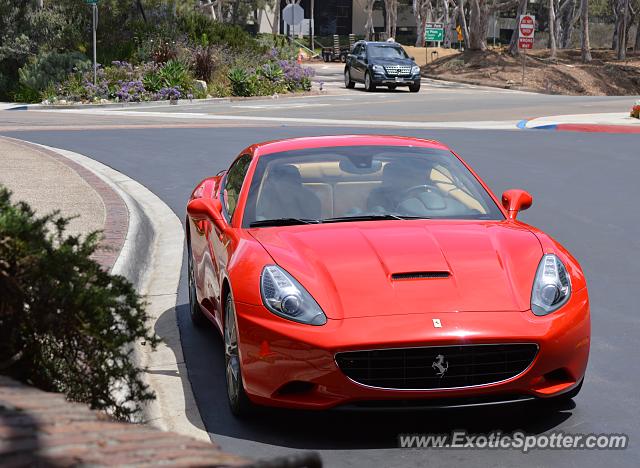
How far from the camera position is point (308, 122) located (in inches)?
1147

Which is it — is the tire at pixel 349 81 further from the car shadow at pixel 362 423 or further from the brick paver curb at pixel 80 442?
the brick paver curb at pixel 80 442

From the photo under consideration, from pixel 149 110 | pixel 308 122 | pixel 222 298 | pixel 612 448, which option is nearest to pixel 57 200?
pixel 222 298

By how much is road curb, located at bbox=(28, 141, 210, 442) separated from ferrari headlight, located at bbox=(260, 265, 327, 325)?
723 mm

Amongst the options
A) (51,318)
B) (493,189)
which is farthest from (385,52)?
(51,318)

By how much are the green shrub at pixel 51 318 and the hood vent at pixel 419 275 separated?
195 cm

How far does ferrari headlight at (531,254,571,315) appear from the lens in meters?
6.13

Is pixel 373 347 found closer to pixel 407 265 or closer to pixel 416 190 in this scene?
pixel 407 265

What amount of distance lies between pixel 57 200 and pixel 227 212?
21.5 feet

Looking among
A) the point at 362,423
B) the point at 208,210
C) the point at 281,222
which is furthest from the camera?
the point at 208,210

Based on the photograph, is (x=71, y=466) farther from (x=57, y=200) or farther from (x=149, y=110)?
(x=149, y=110)

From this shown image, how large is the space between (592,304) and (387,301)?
3.48 meters

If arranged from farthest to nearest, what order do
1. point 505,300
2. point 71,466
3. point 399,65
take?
point 399,65
point 505,300
point 71,466

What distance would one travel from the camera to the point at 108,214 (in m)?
12.7

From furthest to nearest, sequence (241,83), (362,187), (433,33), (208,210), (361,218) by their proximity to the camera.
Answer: (433,33), (241,83), (362,187), (208,210), (361,218)
